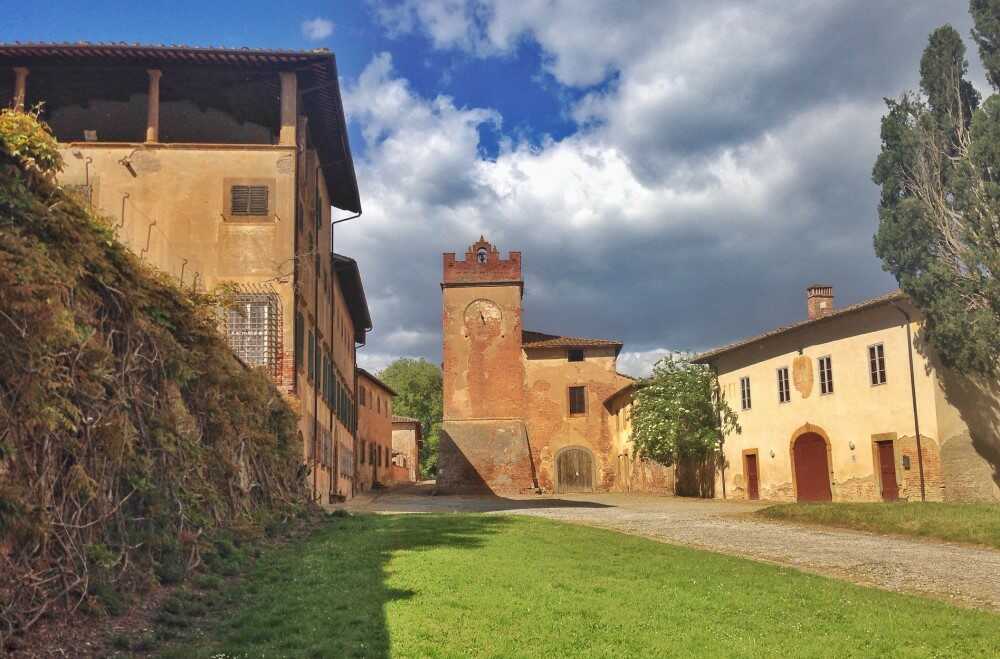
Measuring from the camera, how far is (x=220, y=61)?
19641mm

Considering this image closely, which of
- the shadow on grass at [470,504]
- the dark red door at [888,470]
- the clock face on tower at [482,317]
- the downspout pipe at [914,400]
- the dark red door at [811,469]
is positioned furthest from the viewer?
the clock face on tower at [482,317]

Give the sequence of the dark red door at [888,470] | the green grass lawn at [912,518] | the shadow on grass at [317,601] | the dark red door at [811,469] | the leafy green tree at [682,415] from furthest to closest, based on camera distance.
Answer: the leafy green tree at [682,415], the dark red door at [811,469], the dark red door at [888,470], the green grass lawn at [912,518], the shadow on grass at [317,601]

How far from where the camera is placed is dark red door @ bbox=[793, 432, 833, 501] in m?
26.5

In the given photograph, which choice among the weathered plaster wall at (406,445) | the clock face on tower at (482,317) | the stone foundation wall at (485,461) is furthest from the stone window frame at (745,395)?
the weathered plaster wall at (406,445)

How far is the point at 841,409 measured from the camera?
2561 centimetres

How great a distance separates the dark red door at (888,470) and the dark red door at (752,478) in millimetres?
→ 6294

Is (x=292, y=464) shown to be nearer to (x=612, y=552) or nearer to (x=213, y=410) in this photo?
(x=213, y=410)

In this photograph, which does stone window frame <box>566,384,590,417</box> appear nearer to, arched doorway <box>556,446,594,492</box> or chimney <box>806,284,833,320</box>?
arched doorway <box>556,446,594,492</box>

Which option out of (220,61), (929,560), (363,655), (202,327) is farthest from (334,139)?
(363,655)

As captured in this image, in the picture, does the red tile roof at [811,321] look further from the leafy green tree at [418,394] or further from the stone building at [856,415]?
the leafy green tree at [418,394]

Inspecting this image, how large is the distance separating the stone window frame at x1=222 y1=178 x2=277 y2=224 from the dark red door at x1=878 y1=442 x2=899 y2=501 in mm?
17315

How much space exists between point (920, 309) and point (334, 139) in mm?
16196

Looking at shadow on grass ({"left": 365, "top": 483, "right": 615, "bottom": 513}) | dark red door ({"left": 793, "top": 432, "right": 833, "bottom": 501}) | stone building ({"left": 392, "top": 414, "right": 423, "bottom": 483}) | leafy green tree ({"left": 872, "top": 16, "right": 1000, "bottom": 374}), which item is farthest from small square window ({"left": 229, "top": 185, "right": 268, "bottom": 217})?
stone building ({"left": 392, "top": 414, "right": 423, "bottom": 483})

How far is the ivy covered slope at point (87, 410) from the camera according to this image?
5.99m
